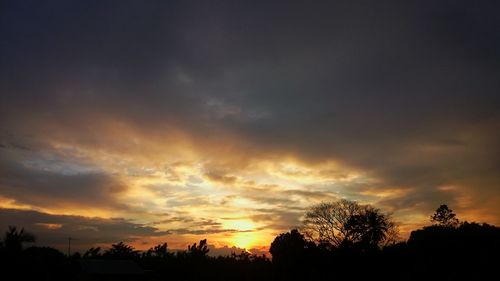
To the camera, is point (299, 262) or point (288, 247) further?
point (288, 247)

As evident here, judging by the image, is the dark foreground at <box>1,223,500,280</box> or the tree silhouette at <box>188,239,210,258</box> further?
the tree silhouette at <box>188,239,210,258</box>

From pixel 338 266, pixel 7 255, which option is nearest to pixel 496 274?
pixel 338 266

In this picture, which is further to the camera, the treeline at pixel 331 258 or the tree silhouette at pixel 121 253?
the tree silhouette at pixel 121 253

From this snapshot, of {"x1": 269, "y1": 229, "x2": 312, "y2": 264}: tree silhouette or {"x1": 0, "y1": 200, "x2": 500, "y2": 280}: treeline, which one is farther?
{"x1": 269, "y1": 229, "x2": 312, "y2": 264}: tree silhouette

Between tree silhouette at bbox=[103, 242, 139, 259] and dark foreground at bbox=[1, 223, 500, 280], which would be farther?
tree silhouette at bbox=[103, 242, 139, 259]

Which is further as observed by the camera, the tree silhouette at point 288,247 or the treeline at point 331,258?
the tree silhouette at point 288,247

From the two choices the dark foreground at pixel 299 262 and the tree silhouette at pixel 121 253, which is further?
the tree silhouette at pixel 121 253

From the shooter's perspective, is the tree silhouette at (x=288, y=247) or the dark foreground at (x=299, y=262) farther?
the tree silhouette at (x=288, y=247)

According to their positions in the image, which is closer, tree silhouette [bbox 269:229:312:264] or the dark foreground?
the dark foreground

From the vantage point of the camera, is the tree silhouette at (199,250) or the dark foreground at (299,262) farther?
the tree silhouette at (199,250)

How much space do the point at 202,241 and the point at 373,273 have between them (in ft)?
124

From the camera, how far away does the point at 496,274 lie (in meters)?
40.5

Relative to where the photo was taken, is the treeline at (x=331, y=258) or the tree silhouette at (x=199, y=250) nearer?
the treeline at (x=331, y=258)

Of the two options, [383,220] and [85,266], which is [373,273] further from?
[85,266]
